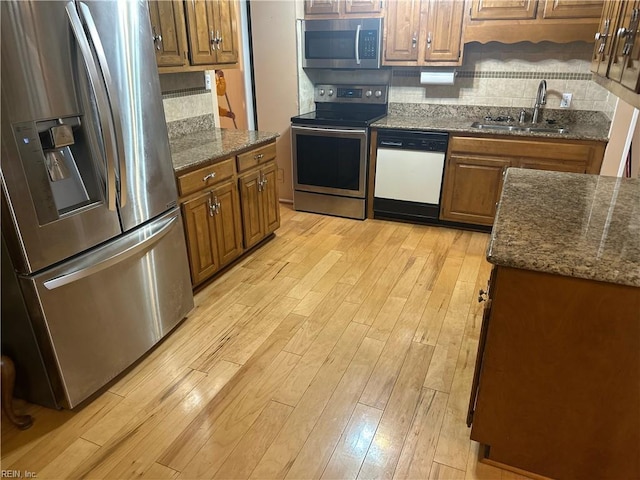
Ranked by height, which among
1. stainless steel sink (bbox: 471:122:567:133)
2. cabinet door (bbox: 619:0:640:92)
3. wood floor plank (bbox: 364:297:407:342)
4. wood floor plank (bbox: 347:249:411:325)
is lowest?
wood floor plank (bbox: 364:297:407:342)

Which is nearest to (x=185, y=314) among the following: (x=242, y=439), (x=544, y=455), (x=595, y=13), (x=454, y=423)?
(x=242, y=439)

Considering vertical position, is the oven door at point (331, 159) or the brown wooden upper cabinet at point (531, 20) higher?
the brown wooden upper cabinet at point (531, 20)

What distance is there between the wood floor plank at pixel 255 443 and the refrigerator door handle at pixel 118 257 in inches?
37.3

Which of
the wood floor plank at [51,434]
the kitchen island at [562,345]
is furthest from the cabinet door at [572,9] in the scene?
the wood floor plank at [51,434]

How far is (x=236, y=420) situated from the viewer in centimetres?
192

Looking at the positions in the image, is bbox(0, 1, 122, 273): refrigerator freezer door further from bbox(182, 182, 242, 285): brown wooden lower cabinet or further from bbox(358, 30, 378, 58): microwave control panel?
bbox(358, 30, 378, 58): microwave control panel

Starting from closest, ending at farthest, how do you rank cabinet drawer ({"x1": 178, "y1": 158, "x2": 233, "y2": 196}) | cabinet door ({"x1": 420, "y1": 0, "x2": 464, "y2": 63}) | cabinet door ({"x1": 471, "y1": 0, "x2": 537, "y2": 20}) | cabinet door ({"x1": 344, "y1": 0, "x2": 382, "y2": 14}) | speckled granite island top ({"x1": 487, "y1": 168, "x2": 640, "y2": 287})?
1. speckled granite island top ({"x1": 487, "y1": 168, "x2": 640, "y2": 287})
2. cabinet drawer ({"x1": 178, "y1": 158, "x2": 233, "y2": 196})
3. cabinet door ({"x1": 471, "y1": 0, "x2": 537, "y2": 20})
4. cabinet door ({"x1": 420, "y1": 0, "x2": 464, "y2": 63})
5. cabinet door ({"x1": 344, "y1": 0, "x2": 382, "y2": 14})

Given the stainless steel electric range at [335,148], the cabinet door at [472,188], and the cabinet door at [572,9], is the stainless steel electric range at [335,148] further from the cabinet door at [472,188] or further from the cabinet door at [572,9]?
the cabinet door at [572,9]

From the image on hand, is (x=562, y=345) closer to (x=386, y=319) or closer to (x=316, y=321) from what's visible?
(x=386, y=319)

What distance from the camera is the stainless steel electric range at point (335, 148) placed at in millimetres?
3943

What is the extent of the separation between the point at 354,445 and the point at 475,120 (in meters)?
3.21

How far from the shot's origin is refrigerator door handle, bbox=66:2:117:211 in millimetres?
1619

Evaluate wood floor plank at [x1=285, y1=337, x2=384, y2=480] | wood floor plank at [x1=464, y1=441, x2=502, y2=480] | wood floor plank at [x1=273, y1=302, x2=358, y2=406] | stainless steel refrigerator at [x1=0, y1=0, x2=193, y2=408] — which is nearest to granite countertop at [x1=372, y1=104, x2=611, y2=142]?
wood floor plank at [x1=273, y1=302, x2=358, y2=406]

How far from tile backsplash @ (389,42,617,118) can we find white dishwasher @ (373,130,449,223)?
665mm
